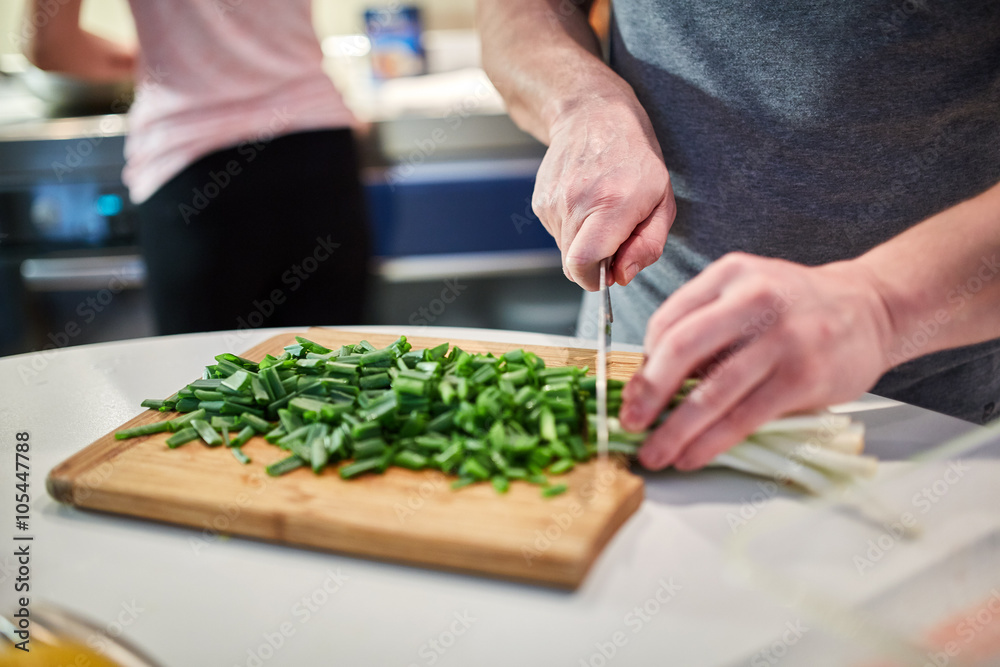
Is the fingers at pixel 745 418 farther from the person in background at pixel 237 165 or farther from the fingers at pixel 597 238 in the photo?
the person in background at pixel 237 165

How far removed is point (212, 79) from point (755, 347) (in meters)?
1.52

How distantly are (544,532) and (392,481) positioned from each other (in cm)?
21

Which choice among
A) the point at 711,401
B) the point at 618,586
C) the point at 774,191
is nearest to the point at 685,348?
the point at 711,401

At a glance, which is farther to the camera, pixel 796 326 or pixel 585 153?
pixel 585 153

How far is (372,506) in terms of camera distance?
32.4 inches

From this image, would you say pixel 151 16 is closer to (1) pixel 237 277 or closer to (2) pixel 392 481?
(1) pixel 237 277

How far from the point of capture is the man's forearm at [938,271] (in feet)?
2.64
